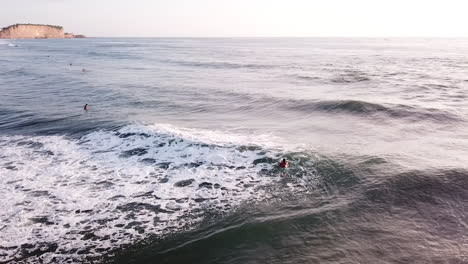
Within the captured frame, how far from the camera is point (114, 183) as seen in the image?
11938mm

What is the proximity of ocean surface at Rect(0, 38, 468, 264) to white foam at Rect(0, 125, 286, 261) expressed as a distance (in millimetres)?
59


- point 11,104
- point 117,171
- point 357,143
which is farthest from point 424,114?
point 11,104

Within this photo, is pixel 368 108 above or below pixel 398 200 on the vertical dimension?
above

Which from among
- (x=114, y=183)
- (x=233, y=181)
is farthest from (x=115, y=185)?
(x=233, y=181)

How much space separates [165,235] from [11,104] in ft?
71.4

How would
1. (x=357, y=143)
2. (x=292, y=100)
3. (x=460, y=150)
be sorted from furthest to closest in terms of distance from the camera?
(x=292, y=100) → (x=357, y=143) → (x=460, y=150)

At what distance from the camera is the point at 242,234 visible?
881 centimetres

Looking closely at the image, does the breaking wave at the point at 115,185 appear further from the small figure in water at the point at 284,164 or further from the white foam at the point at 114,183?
the small figure in water at the point at 284,164

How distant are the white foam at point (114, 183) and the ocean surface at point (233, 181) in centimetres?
6

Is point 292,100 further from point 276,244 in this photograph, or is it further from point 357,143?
point 276,244

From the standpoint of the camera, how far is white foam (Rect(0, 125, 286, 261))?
356 inches

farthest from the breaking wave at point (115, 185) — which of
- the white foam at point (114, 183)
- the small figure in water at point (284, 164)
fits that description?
the small figure in water at point (284, 164)

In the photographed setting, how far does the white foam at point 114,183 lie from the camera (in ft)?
29.7

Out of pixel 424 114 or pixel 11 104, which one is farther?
pixel 11 104
